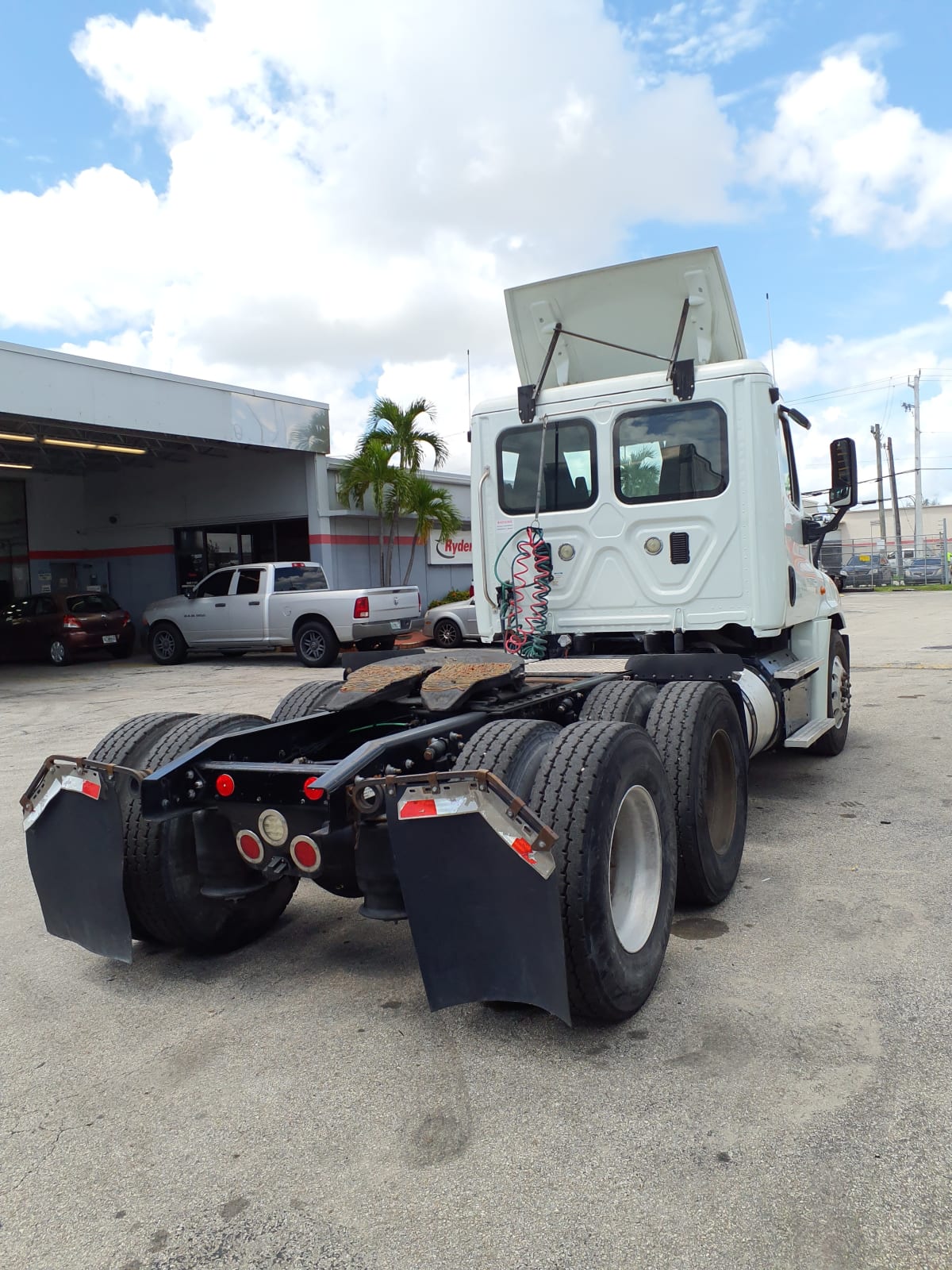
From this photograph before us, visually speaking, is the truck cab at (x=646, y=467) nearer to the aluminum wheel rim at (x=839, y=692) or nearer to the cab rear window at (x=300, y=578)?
the aluminum wheel rim at (x=839, y=692)

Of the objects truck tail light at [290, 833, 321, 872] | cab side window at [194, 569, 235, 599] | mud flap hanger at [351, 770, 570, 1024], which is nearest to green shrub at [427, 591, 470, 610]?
cab side window at [194, 569, 235, 599]

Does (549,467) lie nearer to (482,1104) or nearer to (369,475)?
(482,1104)

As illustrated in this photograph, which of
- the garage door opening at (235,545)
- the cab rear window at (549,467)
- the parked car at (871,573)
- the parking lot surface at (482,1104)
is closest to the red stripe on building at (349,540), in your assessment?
the garage door opening at (235,545)

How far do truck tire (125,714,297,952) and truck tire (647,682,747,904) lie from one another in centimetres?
174

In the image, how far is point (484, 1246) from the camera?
2.25 metres

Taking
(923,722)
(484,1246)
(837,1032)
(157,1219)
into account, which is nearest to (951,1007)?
(837,1032)

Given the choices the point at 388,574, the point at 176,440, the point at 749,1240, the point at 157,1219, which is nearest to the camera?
the point at 749,1240

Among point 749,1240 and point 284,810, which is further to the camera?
point 284,810

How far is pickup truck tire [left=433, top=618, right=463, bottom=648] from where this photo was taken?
66.2 feet

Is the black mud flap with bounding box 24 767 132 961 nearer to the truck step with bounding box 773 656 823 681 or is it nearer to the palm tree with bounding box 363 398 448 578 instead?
the truck step with bounding box 773 656 823 681

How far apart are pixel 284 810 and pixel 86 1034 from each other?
1050 mm

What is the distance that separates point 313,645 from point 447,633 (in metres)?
3.57

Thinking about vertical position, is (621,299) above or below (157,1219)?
above

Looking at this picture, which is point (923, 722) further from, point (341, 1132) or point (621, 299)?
point (341, 1132)
